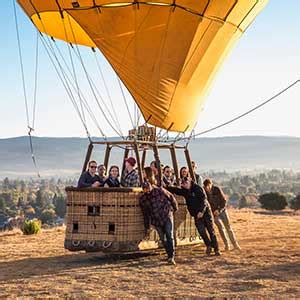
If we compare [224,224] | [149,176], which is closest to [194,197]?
[149,176]

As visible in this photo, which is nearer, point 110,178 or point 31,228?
point 110,178

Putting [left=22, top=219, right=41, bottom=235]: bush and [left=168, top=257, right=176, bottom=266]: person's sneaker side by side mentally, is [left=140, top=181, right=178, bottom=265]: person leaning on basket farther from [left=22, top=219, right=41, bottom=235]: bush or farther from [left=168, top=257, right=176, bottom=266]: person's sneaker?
[left=22, top=219, right=41, bottom=235]: bush

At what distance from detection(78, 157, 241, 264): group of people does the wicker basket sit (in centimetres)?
22

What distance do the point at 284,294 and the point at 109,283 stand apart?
2.70m

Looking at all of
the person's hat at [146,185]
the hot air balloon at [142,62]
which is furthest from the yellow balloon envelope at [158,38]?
the person's hat at [146,185]

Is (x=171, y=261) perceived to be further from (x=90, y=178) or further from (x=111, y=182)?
(x=90, y=178)

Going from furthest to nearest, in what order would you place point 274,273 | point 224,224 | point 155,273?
point 224,224 < point 155,273 < point 274,273

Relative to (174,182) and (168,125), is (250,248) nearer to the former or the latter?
(174,182)

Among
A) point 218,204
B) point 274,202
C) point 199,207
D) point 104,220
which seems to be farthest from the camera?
point 274,202

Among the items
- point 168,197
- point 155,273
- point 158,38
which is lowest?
point 155,273

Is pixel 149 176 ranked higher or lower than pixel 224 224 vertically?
higher

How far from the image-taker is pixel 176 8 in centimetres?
1297

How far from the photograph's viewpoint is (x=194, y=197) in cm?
1244

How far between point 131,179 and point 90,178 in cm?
77
